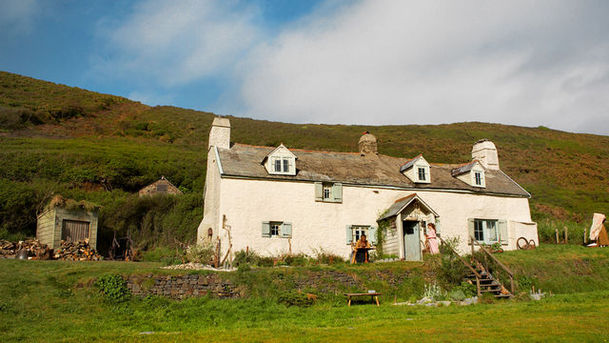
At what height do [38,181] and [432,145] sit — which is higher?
[432,145]

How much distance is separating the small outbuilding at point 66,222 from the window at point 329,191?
11970mm

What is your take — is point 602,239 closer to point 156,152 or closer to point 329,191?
point 329,191

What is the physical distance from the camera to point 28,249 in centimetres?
2202

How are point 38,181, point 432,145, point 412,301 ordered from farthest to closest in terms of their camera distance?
1. point 432,145
2. point 38,181
3. point 412,301

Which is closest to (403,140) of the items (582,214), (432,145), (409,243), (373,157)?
(432,145)

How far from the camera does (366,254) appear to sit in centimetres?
2264

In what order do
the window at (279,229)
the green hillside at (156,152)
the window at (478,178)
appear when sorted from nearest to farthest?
the window at (279,229) → the window at (478,178) → the green hillside at (156,152)

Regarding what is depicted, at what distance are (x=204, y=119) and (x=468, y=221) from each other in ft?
187

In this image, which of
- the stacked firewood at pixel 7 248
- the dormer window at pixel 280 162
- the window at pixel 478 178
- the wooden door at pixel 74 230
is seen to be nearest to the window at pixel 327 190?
the dormer window at pixel 280 162

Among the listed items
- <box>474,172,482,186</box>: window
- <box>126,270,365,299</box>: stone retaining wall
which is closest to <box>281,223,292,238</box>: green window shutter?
<box>126,270,365,299</box>: stone retaining wall

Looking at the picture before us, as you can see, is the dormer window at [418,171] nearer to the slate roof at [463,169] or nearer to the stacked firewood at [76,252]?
the slate roof at [463,169]

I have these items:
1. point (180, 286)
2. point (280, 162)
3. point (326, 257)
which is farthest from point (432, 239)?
point (180, 286)

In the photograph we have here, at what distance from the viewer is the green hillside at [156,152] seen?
98.8 ft

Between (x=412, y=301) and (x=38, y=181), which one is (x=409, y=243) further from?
(x=38, y=181)
